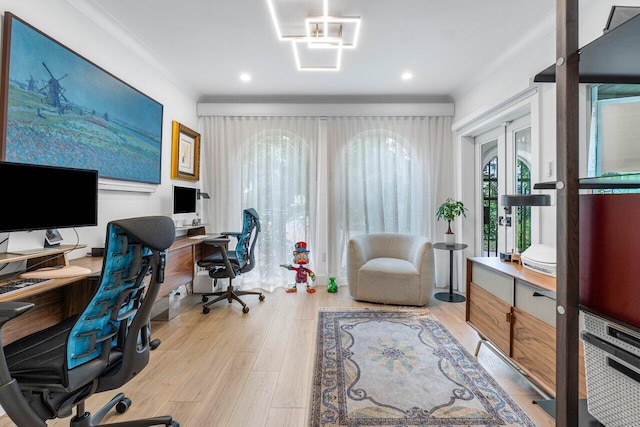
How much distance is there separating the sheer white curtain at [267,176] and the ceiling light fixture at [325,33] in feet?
4.60

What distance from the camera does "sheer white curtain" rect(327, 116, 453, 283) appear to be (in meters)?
4.16

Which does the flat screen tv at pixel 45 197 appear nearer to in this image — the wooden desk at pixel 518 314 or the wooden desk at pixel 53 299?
the wooden desk at pixel 53 299

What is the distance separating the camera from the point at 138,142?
2.81 m

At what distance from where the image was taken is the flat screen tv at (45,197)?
1481mm

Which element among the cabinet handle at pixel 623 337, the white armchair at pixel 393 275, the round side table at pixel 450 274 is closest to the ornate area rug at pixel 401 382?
the white armchair at pixel 393 275

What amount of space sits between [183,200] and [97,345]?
234 cm

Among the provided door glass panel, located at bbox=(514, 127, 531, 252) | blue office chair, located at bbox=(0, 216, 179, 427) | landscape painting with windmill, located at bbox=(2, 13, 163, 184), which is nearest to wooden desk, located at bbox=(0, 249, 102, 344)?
blue office chair, located at bbox=(0, 216, 179, 427)

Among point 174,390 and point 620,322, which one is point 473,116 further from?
point 174,390

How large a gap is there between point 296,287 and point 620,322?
12.1 feet

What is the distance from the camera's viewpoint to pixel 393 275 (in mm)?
3389

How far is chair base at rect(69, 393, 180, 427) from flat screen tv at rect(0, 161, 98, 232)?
3.22 ft

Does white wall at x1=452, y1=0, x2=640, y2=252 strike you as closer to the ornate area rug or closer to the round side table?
the round side table

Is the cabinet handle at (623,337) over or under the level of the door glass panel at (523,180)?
under

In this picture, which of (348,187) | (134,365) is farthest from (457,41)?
(134,365)
